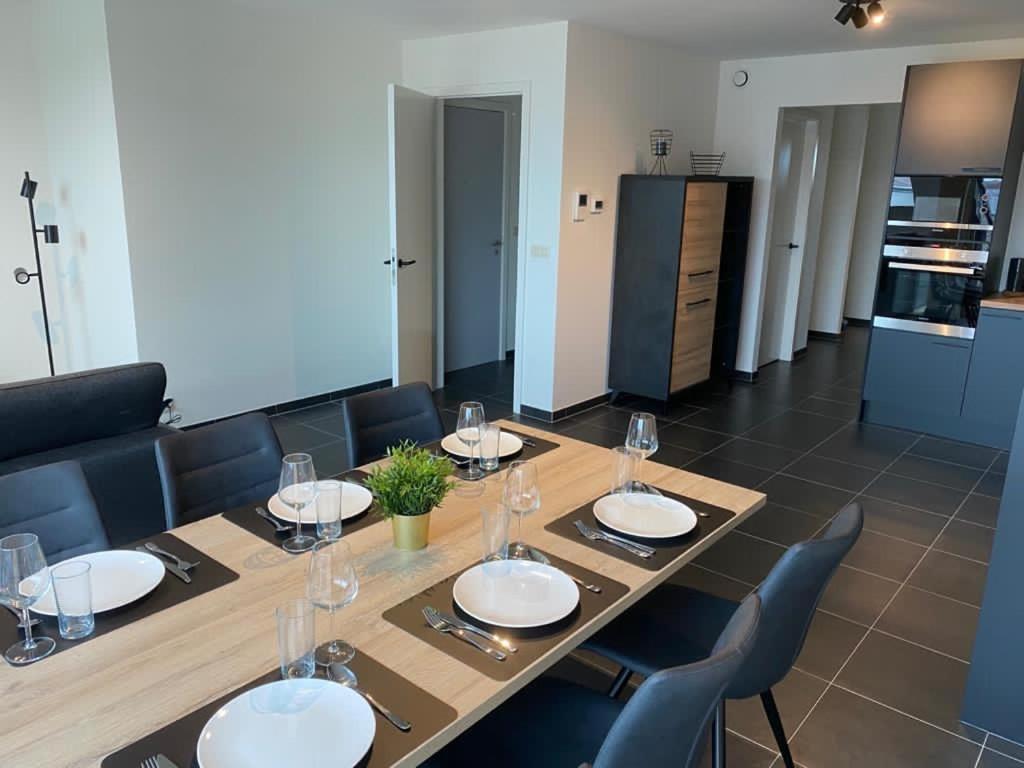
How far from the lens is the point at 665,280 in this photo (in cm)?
524

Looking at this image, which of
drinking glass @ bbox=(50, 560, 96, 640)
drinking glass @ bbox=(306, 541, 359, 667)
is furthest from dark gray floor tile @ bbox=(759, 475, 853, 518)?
drinking glass @ bbox=(50, 560, 96, 640)

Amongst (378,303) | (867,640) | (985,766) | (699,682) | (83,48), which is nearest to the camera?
(699,682)

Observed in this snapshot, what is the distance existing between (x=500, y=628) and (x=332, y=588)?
328mm

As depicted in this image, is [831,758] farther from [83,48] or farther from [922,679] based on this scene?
[83,48]

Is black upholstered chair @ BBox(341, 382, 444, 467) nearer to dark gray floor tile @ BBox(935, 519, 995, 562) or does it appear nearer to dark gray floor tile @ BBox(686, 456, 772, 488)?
dark gray floor tile @ BBox(686, 456, 772, 488)

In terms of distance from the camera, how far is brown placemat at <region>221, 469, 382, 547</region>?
1812 millimetres

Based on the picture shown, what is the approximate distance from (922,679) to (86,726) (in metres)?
2.48

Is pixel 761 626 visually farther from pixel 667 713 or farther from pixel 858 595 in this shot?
pixel 858 595

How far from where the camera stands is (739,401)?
577cm

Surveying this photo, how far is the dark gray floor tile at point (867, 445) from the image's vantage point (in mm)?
4602

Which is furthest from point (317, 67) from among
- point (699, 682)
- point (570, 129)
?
point (699, 682)

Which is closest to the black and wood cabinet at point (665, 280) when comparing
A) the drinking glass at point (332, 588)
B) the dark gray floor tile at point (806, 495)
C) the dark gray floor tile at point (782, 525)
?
the dark gray floor tile at point (806, 495)

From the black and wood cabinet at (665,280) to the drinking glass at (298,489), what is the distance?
3882 millimetres

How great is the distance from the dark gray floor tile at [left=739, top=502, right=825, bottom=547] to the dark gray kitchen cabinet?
2525 millimetres
